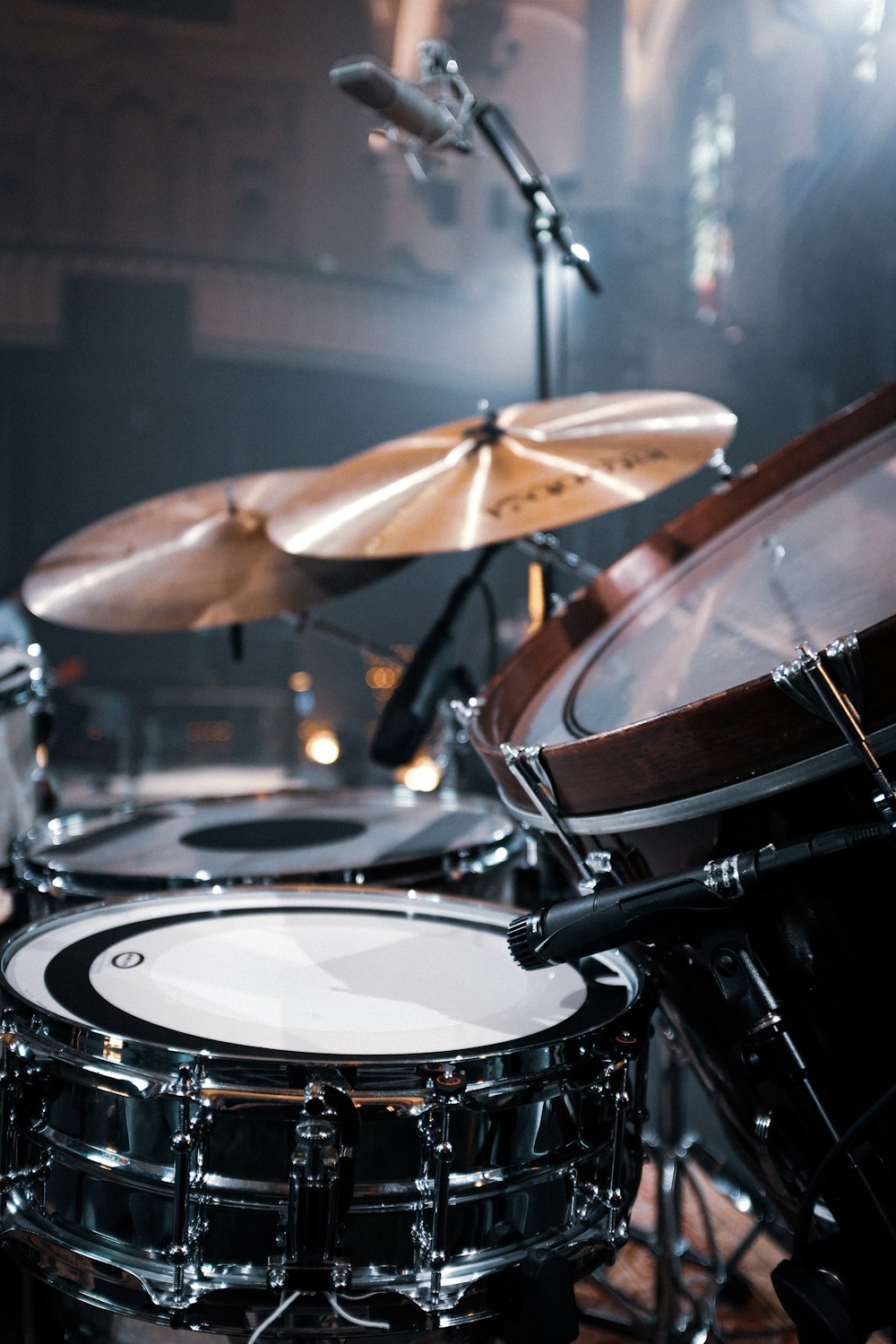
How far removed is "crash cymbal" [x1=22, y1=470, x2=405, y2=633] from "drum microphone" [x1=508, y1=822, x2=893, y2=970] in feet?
2.95

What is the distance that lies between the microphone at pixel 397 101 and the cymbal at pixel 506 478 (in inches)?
16.2

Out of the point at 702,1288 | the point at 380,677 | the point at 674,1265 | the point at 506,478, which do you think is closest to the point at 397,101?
the point at 506,478

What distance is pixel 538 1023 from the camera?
781 mm

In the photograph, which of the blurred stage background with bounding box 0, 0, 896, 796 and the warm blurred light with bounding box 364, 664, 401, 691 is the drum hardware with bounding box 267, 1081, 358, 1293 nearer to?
the blurred stage background with bounding box 0, 0, 896, 796

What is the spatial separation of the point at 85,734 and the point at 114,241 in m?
2.18

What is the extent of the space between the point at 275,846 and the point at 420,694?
31 cm

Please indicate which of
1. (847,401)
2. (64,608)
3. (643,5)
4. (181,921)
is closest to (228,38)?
(643,5)

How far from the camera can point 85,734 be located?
4.57 meters

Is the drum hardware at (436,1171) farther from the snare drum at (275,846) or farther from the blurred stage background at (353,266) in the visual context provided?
the blurred stage background at (353,266)

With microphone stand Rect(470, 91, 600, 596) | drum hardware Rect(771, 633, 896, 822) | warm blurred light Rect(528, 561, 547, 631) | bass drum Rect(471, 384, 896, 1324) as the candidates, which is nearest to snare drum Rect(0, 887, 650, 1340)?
bass drum Rect(471, 384, 896, 1324)

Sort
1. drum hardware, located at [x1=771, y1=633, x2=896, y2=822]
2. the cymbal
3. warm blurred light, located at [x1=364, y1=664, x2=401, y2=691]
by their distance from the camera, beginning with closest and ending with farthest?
drum hardware, located at [x1=771, y1=633, x2=896, y2=822] → the cymbal → warm blurred light, located at [x1=364, y1=664, x2=401, y2=691]

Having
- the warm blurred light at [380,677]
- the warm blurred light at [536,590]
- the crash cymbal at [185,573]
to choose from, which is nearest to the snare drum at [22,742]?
the crash cymbal at [185,573]

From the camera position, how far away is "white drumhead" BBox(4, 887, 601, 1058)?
75cm

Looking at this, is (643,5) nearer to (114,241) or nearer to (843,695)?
(114,241)
